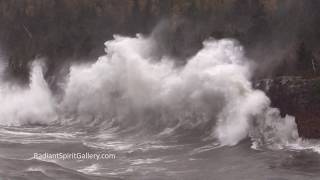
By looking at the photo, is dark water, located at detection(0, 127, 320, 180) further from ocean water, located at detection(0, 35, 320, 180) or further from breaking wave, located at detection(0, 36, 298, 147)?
breaking wave, located at detection(0, 36, 298, 147)

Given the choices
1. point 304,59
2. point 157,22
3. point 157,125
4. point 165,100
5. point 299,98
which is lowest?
point 299,98

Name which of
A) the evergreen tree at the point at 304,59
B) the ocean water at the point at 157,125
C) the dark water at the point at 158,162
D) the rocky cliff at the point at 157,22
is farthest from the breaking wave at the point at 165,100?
the evergreen tree at the point at 304,59

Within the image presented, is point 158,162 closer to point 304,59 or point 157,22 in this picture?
point 304,59

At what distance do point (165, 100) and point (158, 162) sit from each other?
8688 millimetres

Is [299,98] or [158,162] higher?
[299,98]

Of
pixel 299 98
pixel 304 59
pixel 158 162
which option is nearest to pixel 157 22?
pixel 304 59

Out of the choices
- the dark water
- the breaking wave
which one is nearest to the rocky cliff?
the breaking wave

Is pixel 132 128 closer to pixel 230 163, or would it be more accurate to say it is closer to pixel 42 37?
pixel 230 163

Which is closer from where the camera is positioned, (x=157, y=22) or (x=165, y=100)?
(x=165, y=100)

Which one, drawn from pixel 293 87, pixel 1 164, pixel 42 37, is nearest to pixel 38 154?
pixel 1 164

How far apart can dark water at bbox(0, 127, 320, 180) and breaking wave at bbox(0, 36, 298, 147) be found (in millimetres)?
1515

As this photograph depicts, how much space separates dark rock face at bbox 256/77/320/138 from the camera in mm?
23156

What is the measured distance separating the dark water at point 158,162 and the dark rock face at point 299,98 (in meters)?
1.98

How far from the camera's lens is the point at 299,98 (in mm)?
25125
